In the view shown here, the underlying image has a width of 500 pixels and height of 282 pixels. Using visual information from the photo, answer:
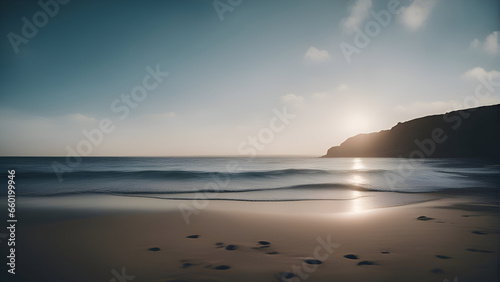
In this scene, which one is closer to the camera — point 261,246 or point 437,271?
point 437,271

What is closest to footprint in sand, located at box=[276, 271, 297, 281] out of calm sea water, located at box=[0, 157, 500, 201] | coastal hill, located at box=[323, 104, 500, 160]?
calm sea water, located at box=[0, 157, 500, 201]

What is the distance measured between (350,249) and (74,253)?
5697mm

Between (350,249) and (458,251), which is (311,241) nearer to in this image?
(350,249)

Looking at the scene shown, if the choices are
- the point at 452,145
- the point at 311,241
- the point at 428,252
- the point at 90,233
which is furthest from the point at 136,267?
the point at 452,145

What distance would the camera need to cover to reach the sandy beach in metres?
3.81

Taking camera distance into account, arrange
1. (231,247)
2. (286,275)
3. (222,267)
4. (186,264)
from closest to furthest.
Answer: (286,275) < (222,267) < (186,264) < (231,247)

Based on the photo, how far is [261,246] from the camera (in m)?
5.05

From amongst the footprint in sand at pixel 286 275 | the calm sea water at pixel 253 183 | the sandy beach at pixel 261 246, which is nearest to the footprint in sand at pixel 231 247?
the sandy beach at pixel 261 246

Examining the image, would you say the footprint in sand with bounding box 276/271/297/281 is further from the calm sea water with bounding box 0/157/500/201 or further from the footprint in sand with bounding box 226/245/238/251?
the calm sea water with bounding box 0/157/500/201

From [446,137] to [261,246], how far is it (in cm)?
11159

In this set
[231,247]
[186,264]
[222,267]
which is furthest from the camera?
[231,247]

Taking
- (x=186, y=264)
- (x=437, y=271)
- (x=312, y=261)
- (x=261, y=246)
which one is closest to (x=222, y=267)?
(x=186, y=264)

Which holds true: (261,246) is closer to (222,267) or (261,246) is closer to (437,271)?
(222,267)

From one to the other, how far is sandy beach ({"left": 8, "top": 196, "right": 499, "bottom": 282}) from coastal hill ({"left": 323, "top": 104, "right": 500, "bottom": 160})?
84.6 m
